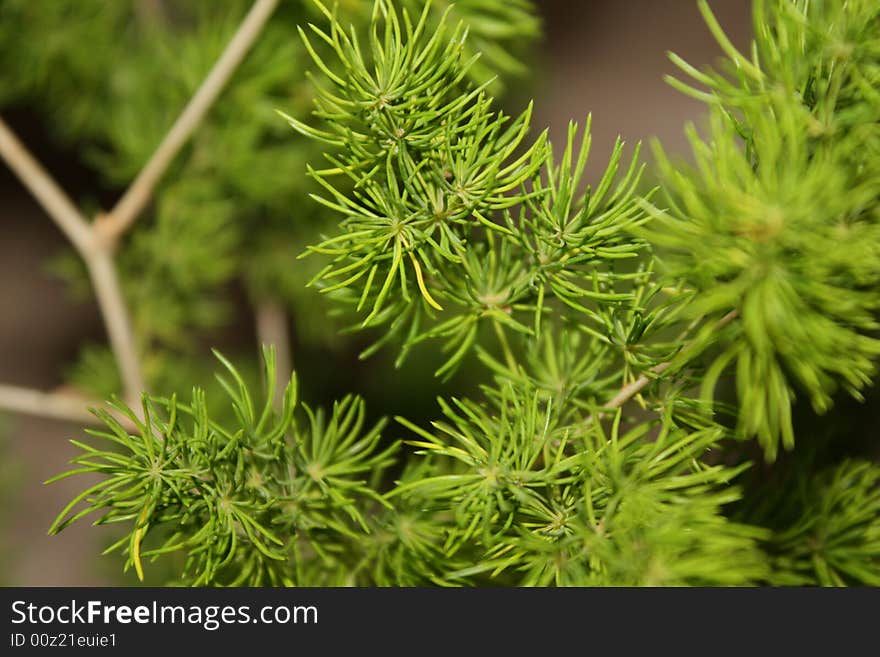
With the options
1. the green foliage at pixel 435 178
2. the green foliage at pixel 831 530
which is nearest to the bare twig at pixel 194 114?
the green foliage at pixel 435 178

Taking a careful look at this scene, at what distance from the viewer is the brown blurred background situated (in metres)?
0.71

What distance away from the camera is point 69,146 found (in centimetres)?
68

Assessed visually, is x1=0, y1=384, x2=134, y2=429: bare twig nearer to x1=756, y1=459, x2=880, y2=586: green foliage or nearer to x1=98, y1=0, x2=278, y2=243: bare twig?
x1=98, y1=0, x2=278, y2=243: bare twig

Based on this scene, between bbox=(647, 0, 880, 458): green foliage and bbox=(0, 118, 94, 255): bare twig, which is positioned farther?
bbox=(0, 118, 94, 255): bare twig

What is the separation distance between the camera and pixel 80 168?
688 mm

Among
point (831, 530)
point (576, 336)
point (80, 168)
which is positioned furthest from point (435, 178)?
point (80, 168)

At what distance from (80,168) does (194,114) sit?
42 cm

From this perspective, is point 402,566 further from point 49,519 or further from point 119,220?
point 49,519

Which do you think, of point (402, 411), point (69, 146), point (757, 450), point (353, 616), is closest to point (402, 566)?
point (353, 616)

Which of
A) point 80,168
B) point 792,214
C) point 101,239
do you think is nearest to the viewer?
point 792,214

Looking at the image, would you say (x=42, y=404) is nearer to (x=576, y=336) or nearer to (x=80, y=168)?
(x=576, y=336)

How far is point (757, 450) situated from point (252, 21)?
26 centimetres

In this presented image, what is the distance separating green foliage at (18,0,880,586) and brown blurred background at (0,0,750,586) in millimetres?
443

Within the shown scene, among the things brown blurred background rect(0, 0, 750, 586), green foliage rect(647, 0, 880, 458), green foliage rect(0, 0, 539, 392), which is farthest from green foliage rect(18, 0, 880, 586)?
brown blurred background rect(0, 0, 750, 586)
